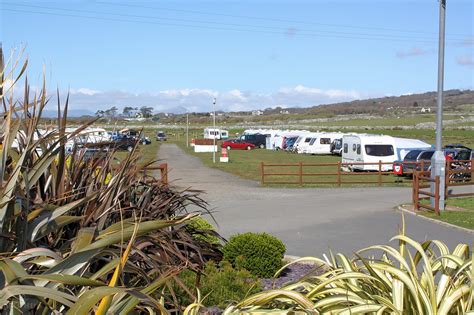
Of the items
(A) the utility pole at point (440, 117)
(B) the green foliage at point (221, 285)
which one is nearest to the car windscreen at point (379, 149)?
(A) the utility pole at point (440, 117)

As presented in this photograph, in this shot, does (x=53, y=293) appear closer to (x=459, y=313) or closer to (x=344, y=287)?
(x=344, y=287)

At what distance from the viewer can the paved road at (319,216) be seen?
12.5 meters

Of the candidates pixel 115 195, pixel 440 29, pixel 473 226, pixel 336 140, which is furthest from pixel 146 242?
pixel 336 140

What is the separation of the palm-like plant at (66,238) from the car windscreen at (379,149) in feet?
104

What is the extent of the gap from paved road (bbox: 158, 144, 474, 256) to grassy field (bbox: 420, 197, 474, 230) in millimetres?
446

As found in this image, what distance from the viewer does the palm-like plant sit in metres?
2.57

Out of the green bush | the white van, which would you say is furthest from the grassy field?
the white van

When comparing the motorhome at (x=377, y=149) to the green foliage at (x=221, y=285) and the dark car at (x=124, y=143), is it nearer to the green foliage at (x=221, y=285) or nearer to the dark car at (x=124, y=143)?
the green foliage at (x=221, y=285)

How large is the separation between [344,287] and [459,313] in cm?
61

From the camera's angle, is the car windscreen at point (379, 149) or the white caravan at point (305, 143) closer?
the car windscreen at point (379, 149)

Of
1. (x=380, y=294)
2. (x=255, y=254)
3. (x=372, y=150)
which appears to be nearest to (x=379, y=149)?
(x=372, y=150)

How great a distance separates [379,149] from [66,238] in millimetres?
33080

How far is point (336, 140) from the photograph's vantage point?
54.0 m

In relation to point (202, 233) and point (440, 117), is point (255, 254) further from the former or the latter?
point (440, 117)
